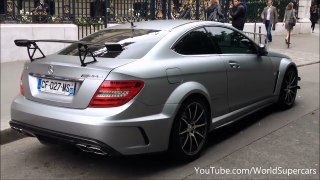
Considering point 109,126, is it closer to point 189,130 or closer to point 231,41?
point 189,130

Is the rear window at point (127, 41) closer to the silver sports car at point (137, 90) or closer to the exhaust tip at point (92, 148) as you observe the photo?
the silver sports car at point (137, 90)

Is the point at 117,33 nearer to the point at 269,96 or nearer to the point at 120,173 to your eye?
the point at 120,173

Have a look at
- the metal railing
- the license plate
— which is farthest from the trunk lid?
the metal railing

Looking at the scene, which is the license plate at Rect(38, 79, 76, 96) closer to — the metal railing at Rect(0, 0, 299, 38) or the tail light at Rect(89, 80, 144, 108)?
the tail light at Rect(89, 80, 144, 108)

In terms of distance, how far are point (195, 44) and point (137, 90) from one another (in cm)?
128

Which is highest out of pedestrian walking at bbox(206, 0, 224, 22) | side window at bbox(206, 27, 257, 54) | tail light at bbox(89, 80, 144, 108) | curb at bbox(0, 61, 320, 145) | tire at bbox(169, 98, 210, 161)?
pedestrian walking at bbox(206, 0, 224, 22)

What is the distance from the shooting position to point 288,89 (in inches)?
273

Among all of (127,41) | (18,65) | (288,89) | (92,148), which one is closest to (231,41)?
(127,41)

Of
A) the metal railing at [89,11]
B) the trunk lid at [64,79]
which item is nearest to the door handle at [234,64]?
the trunk lid at [64,79]

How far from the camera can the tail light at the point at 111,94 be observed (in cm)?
395

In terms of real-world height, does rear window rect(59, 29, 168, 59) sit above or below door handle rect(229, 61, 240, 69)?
above

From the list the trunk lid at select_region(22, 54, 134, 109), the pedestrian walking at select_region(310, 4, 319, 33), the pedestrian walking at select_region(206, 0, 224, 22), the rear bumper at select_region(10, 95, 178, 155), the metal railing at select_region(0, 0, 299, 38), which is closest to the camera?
the rear bumper at select_region(10, 95, 178, 155)

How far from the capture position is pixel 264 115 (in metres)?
6.68

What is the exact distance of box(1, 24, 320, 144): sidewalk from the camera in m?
5.91
